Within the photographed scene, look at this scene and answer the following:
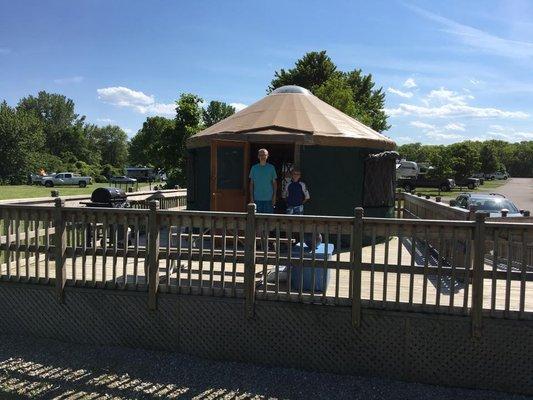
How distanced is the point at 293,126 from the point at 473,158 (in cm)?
3848

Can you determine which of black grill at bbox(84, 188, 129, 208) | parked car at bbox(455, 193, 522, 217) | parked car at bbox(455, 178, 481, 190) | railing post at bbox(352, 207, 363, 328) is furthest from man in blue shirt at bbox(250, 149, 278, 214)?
parked car at bbox(455, 178, 481, 190)

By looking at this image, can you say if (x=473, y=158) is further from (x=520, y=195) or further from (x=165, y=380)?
(x=165, y=380)

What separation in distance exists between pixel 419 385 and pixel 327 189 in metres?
4.41

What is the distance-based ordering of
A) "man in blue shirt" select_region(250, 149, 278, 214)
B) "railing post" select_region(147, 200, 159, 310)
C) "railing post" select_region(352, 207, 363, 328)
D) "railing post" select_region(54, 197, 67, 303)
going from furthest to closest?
"man in blue shirt" select_region(250, 149, 278, 214) → "railing post" select_region(54, 197, 67, 303) → "railing post" select_region(147, 200, 159, 310) → "railing post" select_region(352, 207, 363, 328)

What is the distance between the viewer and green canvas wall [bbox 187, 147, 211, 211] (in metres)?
8.96

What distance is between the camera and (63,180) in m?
40.8

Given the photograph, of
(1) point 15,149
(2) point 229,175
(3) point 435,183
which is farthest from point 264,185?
(1) point 15,149

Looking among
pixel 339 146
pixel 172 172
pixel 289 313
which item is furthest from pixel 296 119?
pixel 172 172

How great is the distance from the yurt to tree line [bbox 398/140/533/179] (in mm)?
5200

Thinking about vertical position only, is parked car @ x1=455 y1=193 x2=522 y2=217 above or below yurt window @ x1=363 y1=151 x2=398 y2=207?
below

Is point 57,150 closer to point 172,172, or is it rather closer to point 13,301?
point 172,172

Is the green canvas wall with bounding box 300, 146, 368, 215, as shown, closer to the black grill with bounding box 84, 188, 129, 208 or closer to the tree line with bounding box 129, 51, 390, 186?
the black grill with bounding box 84, 188, 129, 208

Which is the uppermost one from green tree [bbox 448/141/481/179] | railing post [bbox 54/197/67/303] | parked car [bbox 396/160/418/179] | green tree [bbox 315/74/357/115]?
green tree [bbox 315/74/357/115]

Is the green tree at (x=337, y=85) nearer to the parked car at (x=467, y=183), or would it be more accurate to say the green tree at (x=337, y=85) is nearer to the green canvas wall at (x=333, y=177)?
the parked car at (x=467, y=183)
